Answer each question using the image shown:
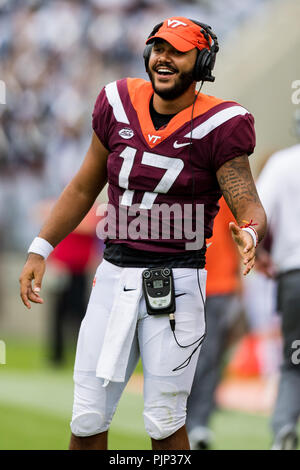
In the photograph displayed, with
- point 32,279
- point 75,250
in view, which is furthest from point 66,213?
point 75,250

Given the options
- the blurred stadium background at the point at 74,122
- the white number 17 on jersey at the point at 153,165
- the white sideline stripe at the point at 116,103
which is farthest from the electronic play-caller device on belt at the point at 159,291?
the blurred stadium background at the point at 74,122

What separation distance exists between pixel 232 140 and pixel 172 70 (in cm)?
38

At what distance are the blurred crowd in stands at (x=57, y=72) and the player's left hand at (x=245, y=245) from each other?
34.5 feet

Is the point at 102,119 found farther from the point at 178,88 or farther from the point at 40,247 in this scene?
the point at 40,247

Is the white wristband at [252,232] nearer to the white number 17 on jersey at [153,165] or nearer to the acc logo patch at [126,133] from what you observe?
the white number 17 on jersey at [153,165]

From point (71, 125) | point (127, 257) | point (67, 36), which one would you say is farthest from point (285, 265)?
point (67, 36)

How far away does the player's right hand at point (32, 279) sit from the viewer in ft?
11.3

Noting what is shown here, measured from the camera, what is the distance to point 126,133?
130 inches

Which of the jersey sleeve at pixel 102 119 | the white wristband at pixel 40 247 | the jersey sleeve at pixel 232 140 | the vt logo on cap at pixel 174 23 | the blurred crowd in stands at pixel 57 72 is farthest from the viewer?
the blurred crowd in stands at pixel 57 72

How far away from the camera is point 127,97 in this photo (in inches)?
133

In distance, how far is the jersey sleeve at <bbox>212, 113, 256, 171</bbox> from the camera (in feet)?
10.3

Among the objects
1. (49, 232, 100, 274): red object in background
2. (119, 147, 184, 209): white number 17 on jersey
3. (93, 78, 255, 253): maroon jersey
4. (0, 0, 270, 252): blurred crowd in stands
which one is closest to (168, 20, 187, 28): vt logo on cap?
(93, 78, 255, 253): maroon jersey
